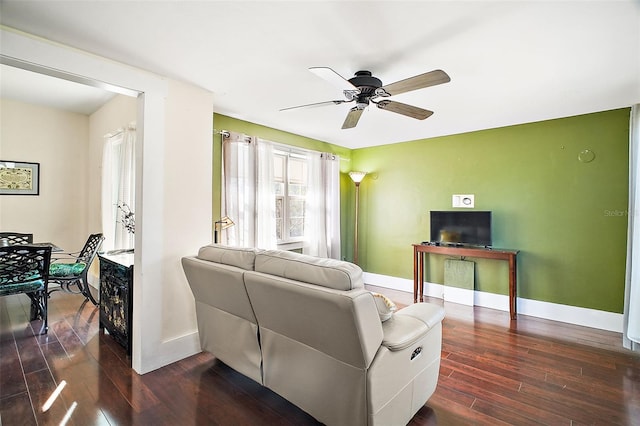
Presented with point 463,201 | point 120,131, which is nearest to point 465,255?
point 463,201

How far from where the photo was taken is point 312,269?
1707 millimetres

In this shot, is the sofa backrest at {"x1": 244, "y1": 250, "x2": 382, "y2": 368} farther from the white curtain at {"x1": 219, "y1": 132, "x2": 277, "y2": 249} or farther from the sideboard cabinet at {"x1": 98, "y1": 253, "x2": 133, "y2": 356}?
the white curtain at {"x1": 219, "y1": 132, "x2": 277, "y2": 249}

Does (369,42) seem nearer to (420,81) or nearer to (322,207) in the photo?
(420,81)

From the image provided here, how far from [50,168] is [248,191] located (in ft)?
10.3

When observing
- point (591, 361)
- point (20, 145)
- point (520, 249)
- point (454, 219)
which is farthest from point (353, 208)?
point (20, 145)

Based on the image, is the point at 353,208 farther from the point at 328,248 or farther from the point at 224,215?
the point at 224,215

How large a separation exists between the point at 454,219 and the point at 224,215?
3168mm

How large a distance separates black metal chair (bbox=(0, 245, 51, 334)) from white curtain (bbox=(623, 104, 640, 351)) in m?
5.75

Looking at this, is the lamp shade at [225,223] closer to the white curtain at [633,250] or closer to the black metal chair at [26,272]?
the black metal chair at [26,272]

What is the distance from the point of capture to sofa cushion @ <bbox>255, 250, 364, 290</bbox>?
5.18ft

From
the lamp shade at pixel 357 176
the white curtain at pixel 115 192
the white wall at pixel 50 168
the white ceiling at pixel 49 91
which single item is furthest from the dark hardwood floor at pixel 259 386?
the lamp shade at pixel 357 176

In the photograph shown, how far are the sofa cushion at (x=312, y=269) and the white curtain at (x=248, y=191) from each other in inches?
71.5

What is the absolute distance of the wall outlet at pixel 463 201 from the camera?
443 centimetres

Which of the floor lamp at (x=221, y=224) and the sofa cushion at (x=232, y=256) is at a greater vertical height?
the floor lamp at (x=221, y=224)
